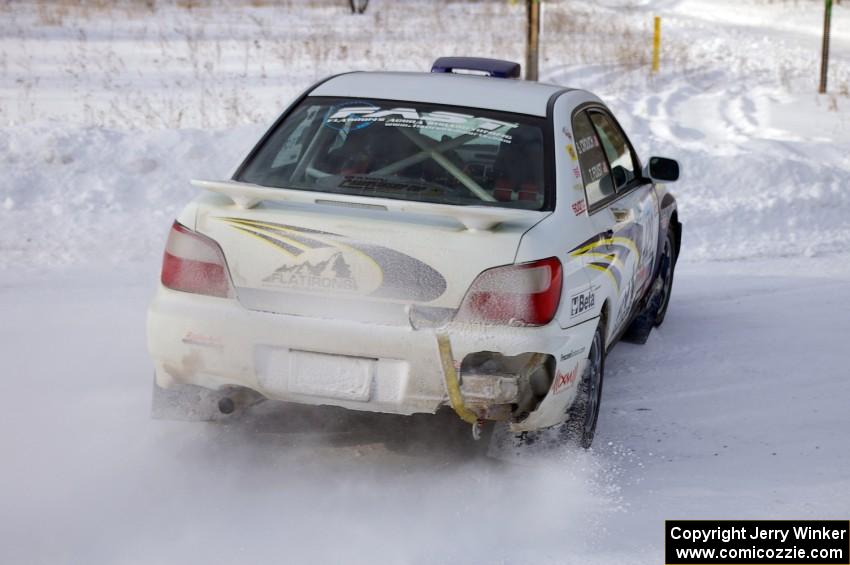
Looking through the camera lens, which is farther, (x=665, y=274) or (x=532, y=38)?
(x=532, y=38)

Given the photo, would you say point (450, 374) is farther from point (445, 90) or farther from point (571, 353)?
point (445, 90)

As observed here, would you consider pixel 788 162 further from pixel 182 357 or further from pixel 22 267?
pixel 182 357

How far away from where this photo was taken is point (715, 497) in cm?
438

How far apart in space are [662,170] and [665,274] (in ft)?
3.51

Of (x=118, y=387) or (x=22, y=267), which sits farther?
(x=22, y=267)

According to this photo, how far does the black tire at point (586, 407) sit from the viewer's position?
15.0 ft

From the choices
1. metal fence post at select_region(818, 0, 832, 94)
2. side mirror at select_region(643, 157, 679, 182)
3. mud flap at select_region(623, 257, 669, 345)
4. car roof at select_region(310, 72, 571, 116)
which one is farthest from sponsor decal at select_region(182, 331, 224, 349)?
metal fence post at select_region(818, 0, 832, 94)

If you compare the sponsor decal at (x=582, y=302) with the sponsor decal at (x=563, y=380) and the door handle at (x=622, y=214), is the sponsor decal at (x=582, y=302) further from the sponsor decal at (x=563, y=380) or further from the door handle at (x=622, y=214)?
the door handle at (x=622, y=214)

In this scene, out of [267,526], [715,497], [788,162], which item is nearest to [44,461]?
[267,526]

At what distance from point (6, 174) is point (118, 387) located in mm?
4902

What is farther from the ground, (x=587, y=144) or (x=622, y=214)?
(x=587, y=144)

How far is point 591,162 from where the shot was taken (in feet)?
17.1

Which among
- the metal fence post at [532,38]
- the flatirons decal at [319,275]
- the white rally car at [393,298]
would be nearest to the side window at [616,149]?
the white rally car at [393,298]

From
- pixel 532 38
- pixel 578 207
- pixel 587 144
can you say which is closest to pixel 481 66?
pixel 587 144
